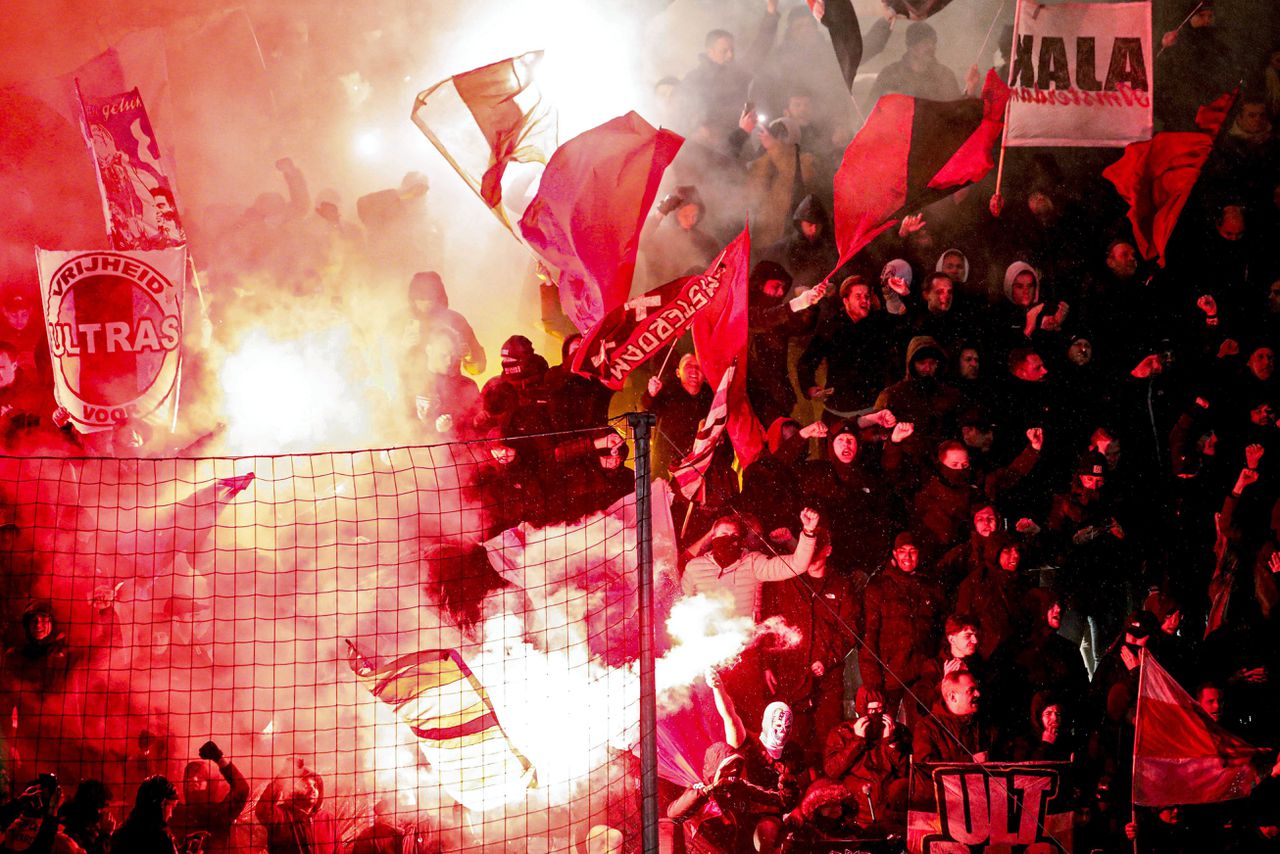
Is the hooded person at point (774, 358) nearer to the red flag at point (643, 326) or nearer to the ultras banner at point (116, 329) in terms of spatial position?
the red flag at point (643, 326)

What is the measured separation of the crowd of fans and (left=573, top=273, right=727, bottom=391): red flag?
0.10 m

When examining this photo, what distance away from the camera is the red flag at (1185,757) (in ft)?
19.2

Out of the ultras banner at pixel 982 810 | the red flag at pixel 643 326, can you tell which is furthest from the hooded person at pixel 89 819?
the ultras banner at pixel 982 810

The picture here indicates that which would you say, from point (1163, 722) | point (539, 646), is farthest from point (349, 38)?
point (1163, 722)

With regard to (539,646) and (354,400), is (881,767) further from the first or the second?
(354,400)

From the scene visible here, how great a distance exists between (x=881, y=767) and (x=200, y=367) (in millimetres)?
4511

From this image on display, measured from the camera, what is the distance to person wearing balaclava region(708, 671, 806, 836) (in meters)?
5.73

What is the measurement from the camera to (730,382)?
5949mm

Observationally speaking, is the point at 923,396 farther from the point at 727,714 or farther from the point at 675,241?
the point at 727,714

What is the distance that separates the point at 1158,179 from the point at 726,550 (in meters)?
3.27

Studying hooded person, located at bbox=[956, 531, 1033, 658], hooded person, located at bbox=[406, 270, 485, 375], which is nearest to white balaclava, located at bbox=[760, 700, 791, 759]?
hooded person, located at bbox=[956, 531, 1033, 658]

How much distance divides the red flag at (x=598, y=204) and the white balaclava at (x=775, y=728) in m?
2.45

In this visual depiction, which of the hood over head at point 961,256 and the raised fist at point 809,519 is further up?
the hood over head at point 961,256

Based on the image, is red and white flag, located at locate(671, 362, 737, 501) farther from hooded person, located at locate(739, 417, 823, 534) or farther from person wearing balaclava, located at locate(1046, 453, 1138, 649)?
person wearing balaclava, located at locate(1046, 453, 1138, 649)
